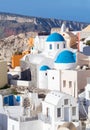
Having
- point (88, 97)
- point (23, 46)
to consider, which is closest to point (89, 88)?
point (88, 97)

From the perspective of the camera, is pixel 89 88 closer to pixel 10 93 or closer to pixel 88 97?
pixel 88 97

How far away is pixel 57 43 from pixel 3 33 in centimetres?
7487

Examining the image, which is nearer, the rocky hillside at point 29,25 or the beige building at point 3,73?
the beige building at point 3,73

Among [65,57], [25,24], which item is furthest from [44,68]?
[25,24]

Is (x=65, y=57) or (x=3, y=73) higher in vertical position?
(x=65, y=57)

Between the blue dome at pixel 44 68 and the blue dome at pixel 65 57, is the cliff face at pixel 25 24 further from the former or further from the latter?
the blue dome at pixel 65 57

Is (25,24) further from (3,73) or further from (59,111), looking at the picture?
(59,111)

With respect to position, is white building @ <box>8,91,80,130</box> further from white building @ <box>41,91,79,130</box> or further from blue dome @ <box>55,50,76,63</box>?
A: blue dome @ <box>55,50,76,63</box>

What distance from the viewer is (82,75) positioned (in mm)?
26016

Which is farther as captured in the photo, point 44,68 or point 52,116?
point 44,68

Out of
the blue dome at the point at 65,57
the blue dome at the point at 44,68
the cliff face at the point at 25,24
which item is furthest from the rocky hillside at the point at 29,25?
the blue dome at the point at 65,57

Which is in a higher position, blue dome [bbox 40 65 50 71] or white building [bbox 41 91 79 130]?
blue dome [bbox 40 65 50 71]

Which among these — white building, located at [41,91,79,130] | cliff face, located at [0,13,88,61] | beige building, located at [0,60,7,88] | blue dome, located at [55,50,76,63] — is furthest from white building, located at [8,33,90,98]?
cliff face, located at [0,13,88,61]

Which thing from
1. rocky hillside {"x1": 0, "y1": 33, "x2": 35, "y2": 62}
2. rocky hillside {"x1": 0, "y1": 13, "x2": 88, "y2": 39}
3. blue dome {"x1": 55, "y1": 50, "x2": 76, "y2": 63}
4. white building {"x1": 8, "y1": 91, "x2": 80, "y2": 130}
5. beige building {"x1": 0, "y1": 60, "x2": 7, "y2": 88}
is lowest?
white building {"x1": 8, "y1": 91, "x2": 80, "y2": 130}
